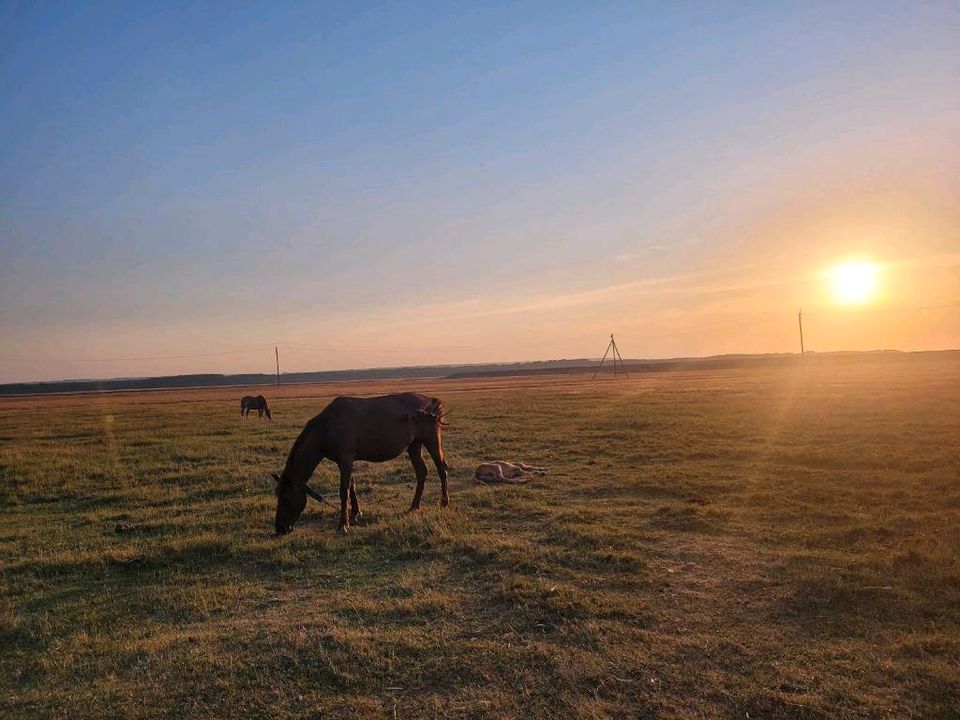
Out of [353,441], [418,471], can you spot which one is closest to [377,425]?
[353,441]

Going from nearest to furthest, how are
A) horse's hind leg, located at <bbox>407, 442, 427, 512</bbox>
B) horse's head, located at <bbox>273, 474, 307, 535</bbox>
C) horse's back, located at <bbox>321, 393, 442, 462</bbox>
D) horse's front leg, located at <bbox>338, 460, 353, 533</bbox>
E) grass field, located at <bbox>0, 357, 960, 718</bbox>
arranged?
grass field, located at <bbox>0, 357, 960, 718</bbox> < horse's head, located at <bbox>273, 474, 307, 535</bbox> < horse's front leg, located at <bbox>338, 460, 353, 533</bbox> < horse's back, located at <bbox>321, 393, 442, 462</bbox> < horse's hind leg, located at <bbox>407, 442, 427, 512</bbox>

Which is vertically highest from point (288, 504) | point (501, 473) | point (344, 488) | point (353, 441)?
point (353, 441)

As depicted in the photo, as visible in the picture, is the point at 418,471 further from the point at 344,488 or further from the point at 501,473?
the point at 501,473

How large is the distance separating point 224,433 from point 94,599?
21.2m

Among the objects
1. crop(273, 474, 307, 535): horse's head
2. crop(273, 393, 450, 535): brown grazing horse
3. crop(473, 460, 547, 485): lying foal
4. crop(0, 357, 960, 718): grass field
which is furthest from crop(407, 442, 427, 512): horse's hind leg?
crop(473, 460, 547, 485): lying foal

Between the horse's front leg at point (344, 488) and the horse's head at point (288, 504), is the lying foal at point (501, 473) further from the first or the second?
the horse's head at point (288, 504)

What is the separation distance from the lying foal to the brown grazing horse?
7.55 ft

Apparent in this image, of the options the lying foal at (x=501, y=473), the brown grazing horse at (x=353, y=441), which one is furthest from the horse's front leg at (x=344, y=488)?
the lying foal at (x=501, y=473)

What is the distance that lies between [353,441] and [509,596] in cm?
502

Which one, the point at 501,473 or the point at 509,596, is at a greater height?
the point at 501,473

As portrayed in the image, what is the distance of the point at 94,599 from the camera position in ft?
26.1

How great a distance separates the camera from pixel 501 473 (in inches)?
579

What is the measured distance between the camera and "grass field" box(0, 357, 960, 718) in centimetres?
527

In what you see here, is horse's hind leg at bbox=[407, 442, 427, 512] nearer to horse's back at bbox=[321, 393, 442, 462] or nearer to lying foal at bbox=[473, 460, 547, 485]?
horse's back at bbox=[321, 393, 442, 462]
